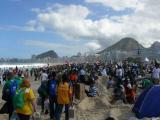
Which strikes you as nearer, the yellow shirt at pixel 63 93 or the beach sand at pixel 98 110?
the yellow shirt at pixel 63 93

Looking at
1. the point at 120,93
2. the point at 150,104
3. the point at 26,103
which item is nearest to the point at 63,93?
the point at 150,104

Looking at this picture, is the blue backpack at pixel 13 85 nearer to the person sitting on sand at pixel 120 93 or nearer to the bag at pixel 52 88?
the bag at pixel 52 88

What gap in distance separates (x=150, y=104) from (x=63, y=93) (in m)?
2.63

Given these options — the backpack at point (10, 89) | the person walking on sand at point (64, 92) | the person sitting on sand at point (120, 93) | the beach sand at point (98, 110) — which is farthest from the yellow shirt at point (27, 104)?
the person sitting on sand at point (120, 93)

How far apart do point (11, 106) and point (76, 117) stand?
14.5 ft

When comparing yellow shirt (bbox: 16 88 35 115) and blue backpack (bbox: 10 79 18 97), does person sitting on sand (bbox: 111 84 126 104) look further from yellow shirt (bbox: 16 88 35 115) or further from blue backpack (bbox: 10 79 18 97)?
yellow shirt (bbox: 16 88 35 115)

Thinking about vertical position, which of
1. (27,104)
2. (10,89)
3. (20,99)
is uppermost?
(10,89)

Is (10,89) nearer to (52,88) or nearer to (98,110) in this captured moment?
(52,88)

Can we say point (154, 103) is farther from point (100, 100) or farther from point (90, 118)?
point (100, 100)

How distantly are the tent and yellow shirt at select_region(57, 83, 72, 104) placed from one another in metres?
2.19

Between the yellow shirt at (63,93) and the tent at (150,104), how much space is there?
2.19 meters

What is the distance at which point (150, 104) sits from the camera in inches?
567

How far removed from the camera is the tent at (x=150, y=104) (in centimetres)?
1419

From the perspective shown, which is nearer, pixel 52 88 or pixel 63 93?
pixel 63 93
